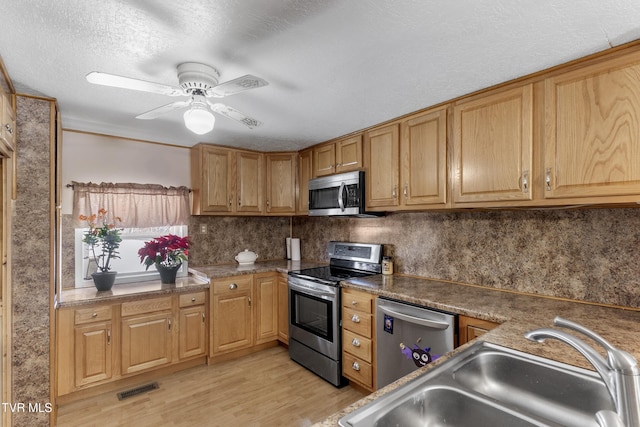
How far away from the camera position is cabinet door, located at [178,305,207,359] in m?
2.95

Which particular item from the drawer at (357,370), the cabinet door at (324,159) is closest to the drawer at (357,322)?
the drawer at (357,370)

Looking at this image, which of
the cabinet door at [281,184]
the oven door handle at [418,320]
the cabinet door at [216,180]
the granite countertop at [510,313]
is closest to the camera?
the granite countertop at [510,313]

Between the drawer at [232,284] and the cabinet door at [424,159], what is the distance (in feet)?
5.80

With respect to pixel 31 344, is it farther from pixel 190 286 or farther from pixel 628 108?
pixel 628 108

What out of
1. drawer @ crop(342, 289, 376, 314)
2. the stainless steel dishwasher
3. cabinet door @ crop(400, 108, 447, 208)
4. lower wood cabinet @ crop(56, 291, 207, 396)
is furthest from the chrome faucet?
lower wood cabinet @ crop(56, 291, 207, 396)

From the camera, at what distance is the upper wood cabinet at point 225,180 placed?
A: 3396 mm

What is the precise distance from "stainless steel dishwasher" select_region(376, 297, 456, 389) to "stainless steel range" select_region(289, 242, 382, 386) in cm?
46

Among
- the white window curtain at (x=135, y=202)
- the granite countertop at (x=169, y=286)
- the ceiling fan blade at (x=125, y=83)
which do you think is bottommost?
the granite countertop at (x=169, y=286)

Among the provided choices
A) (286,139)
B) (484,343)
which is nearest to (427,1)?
(484,343)

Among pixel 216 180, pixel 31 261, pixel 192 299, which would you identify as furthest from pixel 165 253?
pixel 31 261

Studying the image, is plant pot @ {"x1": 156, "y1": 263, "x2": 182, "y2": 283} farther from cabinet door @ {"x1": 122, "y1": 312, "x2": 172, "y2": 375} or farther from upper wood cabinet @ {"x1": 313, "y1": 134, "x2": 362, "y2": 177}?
upper wood cabinet @ {"x1": 313, "y1": 134, "x2": 362, "y2": 177}

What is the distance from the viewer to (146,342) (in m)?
2.77

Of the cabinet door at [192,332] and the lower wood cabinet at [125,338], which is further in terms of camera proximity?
the cabinet door at [192,332]

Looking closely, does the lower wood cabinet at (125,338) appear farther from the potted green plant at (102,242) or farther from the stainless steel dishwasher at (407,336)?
the stainless steel dishwasher at (407,336)
